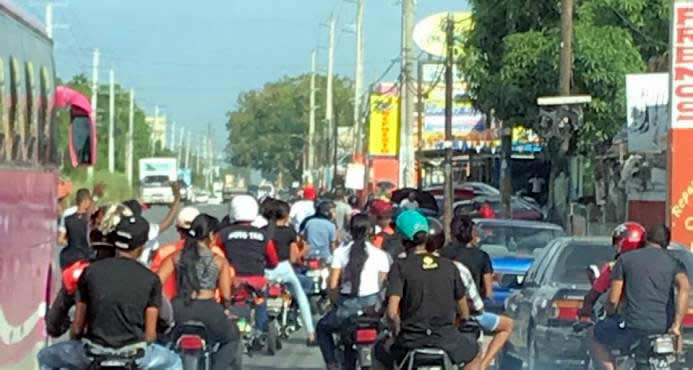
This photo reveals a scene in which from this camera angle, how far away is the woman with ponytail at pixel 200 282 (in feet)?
41.4

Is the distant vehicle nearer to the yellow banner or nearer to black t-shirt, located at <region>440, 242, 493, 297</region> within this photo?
black t-shirt, located at <region>440, 242, 493, 297</region>

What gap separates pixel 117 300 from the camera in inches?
366

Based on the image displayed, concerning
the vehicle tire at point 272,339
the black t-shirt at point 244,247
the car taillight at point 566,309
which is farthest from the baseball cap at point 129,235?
the vehicle tire at point 272,339

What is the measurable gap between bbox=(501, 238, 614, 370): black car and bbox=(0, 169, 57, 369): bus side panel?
4956 mm

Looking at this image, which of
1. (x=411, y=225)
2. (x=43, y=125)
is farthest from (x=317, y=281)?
(x=411, y=225)

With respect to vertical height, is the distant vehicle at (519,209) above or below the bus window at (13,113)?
below

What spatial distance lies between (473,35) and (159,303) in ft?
109

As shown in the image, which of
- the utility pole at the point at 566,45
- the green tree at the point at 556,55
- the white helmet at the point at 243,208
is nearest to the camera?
the white helmet at the point at 243,208

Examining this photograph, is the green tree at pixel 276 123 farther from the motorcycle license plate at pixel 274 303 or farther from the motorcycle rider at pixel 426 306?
the motorcycle rider at pixel 426 306

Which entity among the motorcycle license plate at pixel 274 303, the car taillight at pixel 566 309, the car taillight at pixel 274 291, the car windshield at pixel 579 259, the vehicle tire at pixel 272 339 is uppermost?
the car windshield at pixel 579 259

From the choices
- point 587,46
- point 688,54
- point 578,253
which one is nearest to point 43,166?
point 578,253

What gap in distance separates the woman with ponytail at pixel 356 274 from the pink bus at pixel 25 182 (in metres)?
2.71

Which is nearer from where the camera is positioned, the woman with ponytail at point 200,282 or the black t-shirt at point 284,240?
the woman with ponytail at point 200,282

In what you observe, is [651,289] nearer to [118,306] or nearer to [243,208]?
[243,208]
